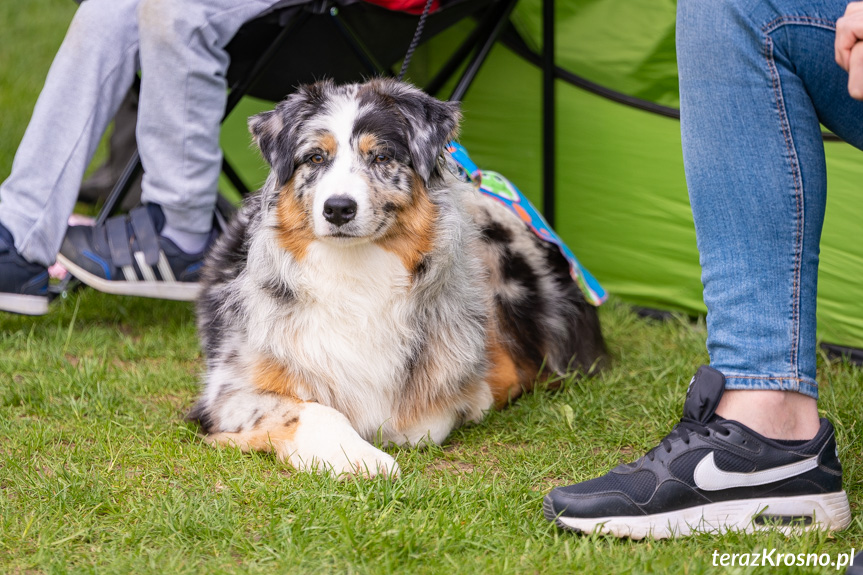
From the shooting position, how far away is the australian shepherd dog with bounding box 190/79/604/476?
2691 millimetres

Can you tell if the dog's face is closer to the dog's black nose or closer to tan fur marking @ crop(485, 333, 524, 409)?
the dog's black nose

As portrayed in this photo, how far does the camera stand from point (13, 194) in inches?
138

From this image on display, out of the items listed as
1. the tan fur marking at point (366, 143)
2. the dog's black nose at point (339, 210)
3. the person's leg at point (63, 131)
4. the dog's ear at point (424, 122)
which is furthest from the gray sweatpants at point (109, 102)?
the dog's black nose at point (339, 210)

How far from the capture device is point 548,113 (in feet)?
14.2

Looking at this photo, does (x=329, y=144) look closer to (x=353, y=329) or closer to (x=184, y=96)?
(x=353, y=329)

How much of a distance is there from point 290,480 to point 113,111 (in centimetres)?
196

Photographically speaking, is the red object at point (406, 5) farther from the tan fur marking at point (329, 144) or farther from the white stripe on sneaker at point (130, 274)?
the white stripe on sneaker at point (130, 274)

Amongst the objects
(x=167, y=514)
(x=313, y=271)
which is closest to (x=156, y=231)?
(x=313, y=271)

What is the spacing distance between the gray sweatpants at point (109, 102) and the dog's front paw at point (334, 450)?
1.36 m

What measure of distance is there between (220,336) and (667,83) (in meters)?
2.21

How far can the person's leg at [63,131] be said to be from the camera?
3502 mm

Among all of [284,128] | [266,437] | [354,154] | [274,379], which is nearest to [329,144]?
[354,154]

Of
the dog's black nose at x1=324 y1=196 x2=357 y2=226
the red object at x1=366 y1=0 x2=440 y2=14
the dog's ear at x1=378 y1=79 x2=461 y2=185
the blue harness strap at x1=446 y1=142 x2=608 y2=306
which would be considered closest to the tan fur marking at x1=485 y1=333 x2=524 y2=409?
the blue harness strap at x1=446 y1=142 x2=608 y2=306

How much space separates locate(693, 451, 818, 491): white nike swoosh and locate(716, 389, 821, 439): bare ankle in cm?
7
